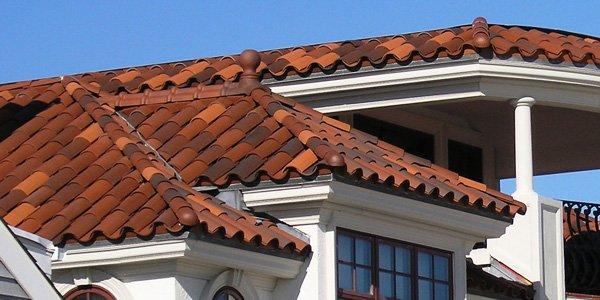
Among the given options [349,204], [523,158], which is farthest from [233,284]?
[523,158]

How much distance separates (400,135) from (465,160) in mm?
1484

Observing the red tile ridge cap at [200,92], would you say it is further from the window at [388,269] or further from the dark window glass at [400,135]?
the dark window glass at [400,135]

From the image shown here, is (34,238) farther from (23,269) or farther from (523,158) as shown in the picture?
(523,158)

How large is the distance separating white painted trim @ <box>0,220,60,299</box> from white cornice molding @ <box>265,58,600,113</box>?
10.1m

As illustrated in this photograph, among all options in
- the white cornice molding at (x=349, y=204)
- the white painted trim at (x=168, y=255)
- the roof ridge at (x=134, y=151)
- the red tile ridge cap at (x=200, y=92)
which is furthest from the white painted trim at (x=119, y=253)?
the red tile ridge cap at (x=200, y=92)

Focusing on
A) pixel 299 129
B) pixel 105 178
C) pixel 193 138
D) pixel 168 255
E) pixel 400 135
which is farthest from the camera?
pixel 400 135

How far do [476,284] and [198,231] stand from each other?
5526mm

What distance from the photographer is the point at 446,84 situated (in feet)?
70.6

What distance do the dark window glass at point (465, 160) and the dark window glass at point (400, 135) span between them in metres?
0.36

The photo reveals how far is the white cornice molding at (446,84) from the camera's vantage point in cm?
2128

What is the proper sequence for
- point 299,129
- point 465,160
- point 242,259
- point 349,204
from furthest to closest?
1. point 465,160
2. point 299,129
3. point 349,204
4. point 242,259

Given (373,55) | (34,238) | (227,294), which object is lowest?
(34,238)

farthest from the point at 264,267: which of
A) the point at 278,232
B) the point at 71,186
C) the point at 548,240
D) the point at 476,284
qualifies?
the point at 548,240

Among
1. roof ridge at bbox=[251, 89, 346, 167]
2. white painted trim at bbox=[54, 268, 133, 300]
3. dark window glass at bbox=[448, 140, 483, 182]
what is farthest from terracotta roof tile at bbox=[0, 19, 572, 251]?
dark window glass at bbox=[448, 140, 483, 182]
